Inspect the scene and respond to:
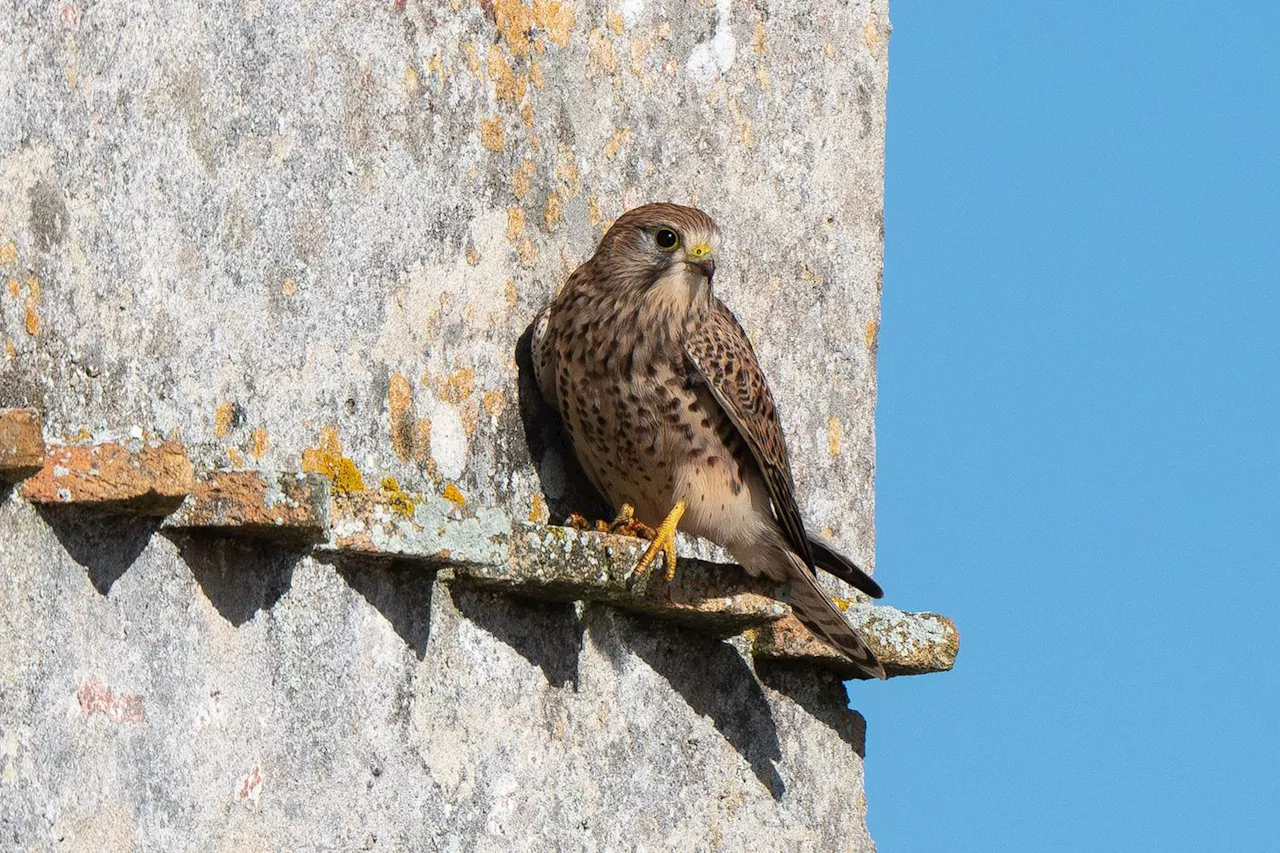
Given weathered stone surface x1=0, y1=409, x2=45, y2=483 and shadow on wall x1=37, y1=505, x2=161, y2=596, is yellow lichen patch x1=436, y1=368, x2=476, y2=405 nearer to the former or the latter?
shadow on wall x1=37, y1=505, x2=161, y2=596

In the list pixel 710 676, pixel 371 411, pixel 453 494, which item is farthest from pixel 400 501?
pixel 710 676

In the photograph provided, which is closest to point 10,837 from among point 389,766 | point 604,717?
point 389,766

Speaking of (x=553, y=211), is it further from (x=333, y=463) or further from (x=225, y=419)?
(x=225, y=419)

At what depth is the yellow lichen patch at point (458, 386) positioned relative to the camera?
423 cm

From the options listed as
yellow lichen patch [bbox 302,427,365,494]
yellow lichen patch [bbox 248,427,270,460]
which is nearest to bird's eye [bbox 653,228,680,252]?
yellow lichen patch [bbox 302,427,365,494]

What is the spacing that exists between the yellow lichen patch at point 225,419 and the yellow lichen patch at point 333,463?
7.6 inches

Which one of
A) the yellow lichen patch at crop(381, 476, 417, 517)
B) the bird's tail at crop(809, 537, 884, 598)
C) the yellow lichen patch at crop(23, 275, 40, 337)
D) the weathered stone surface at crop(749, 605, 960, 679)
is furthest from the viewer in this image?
the weathered stone surface at crop(749, 605, 960, 679)

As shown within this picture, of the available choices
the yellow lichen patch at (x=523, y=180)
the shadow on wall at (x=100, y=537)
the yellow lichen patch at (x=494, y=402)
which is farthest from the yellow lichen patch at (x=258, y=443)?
the yellow lichen patch at (x=523, y=180)

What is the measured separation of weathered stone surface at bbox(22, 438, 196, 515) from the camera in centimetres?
317

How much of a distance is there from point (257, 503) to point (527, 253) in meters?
1.28

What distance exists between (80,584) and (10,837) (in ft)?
1.38

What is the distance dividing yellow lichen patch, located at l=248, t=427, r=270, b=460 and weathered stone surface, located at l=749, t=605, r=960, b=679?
1.61 meters

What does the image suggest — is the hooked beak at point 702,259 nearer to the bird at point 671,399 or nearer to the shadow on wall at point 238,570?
the bird at point 671,399

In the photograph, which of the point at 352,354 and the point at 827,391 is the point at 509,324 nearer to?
the point at 352,354
